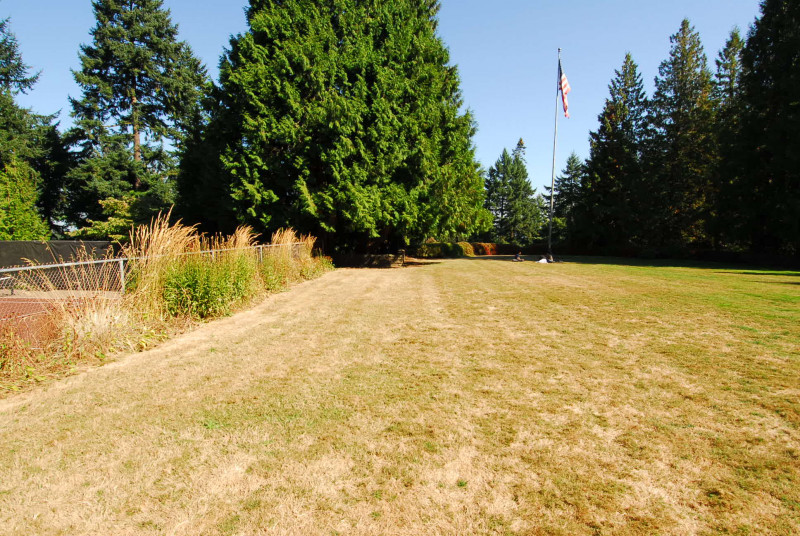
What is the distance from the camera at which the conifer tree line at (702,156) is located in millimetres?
23547

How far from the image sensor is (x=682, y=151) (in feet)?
112

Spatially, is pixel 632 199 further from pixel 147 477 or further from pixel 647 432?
pixel 147 477

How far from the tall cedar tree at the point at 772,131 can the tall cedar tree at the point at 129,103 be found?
41.3 m

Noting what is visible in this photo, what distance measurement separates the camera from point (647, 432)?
3.10 m

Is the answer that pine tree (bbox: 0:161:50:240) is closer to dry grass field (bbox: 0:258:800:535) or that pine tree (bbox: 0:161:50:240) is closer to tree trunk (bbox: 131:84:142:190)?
tree trunk (bbox: 131:84:142:190)

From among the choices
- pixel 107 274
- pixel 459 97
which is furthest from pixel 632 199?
pixel 107 274

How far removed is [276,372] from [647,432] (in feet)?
12.8

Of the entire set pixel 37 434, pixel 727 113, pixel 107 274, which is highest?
pixel 727 113

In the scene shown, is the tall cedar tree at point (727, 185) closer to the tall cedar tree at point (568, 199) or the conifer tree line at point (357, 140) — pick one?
the conifer tree line at point (357, 140)

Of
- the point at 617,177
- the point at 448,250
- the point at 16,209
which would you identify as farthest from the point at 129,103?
the point at 617,177

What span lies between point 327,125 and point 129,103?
27.7 metres

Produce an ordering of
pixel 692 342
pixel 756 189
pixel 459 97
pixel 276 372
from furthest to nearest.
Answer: pixel 459 97 → pixel 756 189 → pixel 692 342 → pixel 276 372

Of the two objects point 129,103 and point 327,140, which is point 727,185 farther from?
point 129,103

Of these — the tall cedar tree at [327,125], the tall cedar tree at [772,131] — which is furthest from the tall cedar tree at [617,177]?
the tall cedar tree at [327,125]
